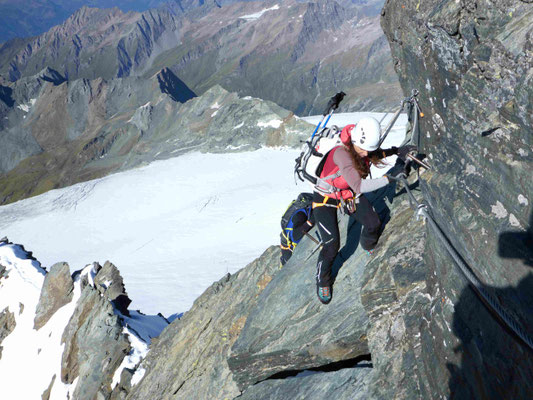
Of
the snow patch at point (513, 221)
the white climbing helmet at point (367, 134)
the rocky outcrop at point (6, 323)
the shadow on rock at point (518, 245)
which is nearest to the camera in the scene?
the shadow on rock at point (518, 245)

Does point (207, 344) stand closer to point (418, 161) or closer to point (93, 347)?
point (418, 161)

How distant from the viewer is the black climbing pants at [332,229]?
25.8 feet

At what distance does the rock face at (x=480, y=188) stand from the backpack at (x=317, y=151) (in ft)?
6.47

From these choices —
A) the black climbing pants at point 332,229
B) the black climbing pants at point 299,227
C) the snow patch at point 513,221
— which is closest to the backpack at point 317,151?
the black climbing pants at point 332,229

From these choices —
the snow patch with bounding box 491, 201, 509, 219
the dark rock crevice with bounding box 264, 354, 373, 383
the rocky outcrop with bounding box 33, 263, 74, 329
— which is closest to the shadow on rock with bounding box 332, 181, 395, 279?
the dark rock crevice with bounding box 264, 354, 373, 383

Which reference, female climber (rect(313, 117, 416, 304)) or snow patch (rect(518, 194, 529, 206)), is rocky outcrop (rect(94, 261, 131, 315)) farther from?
snow patch (rect(518, 194, 529, 206))

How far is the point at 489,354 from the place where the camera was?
15.5 ft

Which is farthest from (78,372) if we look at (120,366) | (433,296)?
(433,296)

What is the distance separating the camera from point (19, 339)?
971 inches

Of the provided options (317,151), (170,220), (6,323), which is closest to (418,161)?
(317,151)

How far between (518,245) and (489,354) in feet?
4.54

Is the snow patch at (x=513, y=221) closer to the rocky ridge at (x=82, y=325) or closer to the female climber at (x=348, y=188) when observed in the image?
the female climber at (x=348, y=188)

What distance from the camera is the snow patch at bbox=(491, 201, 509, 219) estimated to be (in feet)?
16.7

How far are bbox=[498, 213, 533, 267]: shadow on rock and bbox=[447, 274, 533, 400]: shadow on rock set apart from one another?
28 cm
